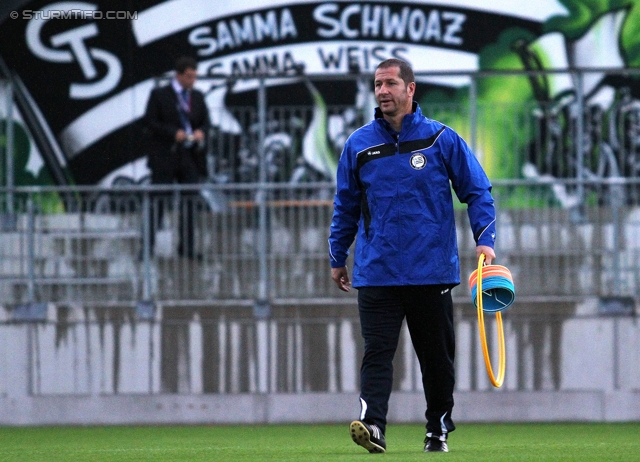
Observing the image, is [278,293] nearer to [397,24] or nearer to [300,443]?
[300,443]

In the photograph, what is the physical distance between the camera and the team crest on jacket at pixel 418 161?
8133mm

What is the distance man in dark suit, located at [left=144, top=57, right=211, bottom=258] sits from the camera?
47.8 ft

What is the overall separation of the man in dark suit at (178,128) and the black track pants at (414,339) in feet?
21.2

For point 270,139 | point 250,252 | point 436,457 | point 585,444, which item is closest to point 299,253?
point 250,252

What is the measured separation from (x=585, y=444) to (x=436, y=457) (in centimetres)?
196

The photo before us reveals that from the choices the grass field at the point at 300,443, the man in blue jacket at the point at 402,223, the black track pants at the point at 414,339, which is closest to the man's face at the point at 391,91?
the man in blue jacket at the point at 402,223

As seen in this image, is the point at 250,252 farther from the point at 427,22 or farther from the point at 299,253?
the point at 427,22

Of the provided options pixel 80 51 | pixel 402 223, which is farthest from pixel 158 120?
pixel 402 223

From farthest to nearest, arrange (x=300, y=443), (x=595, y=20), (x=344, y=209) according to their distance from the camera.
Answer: (x=595, y=20), (x=300, y=443), (x=344, y=209)

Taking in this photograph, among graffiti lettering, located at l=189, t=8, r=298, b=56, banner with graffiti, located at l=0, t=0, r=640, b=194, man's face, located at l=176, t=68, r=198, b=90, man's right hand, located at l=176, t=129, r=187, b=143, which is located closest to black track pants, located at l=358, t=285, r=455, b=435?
man's right hand, located at l=176, t=129, r=187, b=143

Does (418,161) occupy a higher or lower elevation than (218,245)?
higher

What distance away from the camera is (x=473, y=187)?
27.0 ft

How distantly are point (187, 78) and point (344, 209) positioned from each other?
6469 mm

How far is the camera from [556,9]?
1706 centimetres
